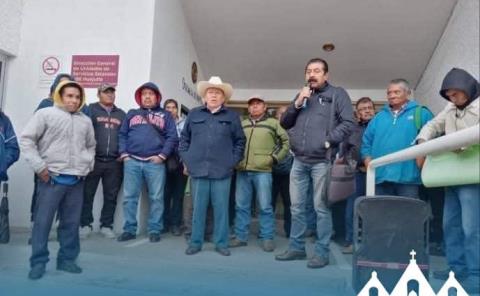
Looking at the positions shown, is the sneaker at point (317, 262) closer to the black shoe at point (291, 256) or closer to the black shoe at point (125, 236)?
the black shoe at point (291, 256)

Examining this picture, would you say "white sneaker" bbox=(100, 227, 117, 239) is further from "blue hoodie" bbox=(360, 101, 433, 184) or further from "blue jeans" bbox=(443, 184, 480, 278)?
"blue jeans" bbox=(443, 184, 480, 278)

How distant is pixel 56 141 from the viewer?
2920mm

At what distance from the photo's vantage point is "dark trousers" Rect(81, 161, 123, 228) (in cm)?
420

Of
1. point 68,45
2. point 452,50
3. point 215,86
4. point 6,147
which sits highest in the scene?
point 452,50

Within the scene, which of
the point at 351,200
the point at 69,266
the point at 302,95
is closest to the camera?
the point at 69,266

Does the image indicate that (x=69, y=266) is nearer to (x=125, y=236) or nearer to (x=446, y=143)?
(x=125, y=236)

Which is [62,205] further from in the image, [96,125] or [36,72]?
[36,72]

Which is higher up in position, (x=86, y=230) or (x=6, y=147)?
(x=6, y=147)

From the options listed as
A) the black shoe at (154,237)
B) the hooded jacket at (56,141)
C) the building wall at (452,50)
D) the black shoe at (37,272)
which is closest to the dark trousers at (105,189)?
the black shoe at (154,237)

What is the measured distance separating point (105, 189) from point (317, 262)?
2362mm

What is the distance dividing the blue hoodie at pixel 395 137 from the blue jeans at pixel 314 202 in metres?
0.50

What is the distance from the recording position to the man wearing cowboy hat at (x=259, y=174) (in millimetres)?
3885

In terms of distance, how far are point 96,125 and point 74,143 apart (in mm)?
1234

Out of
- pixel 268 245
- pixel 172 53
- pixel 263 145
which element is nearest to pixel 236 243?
pixel 268 245
